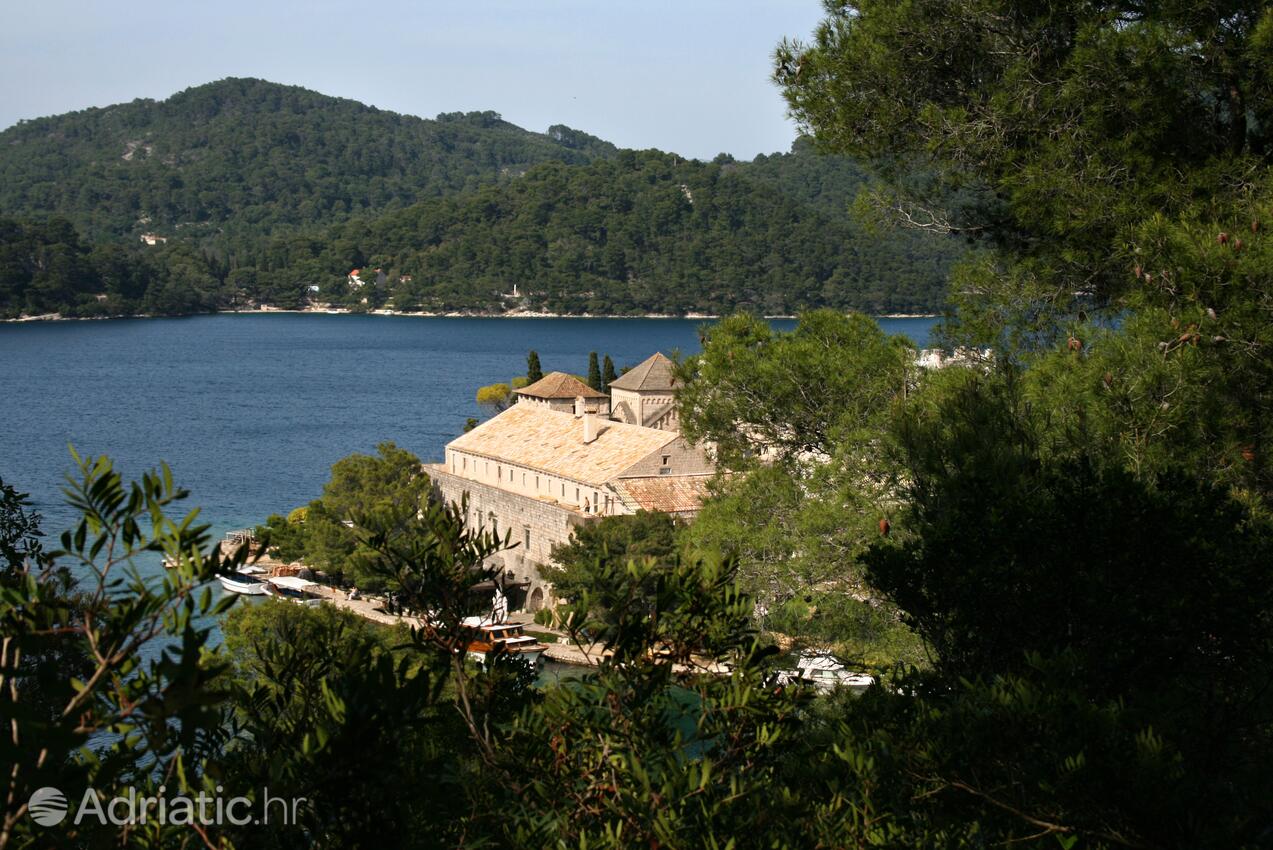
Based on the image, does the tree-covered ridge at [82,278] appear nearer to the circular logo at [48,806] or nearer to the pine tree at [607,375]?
the pine tree at [607,375]

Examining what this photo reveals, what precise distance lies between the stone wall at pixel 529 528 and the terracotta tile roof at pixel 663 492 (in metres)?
1.16

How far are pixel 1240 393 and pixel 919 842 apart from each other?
5.72 meters

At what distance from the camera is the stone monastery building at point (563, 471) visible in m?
32.6

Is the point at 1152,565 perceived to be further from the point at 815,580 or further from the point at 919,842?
the point at 815,580

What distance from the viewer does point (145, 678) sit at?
11.1ft

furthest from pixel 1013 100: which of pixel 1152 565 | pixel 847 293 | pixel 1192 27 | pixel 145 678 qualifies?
pixel 847 293

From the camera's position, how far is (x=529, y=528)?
117 feet

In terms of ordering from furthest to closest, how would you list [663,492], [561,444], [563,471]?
1. [561,444]
2. [563,471]
3. [663,492]

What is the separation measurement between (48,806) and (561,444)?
35031 millimetres

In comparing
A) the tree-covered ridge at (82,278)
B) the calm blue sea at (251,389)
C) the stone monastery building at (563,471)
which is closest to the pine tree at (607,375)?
the calm blue sea at (251,389)

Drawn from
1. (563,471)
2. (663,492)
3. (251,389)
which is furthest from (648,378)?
(251,389)

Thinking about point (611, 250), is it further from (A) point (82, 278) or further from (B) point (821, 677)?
(B) point (821, 677)

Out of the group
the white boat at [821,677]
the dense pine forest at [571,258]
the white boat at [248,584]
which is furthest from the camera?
the dense pine forest at [571,258]

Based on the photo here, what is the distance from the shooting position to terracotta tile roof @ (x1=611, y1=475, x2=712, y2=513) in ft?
102
